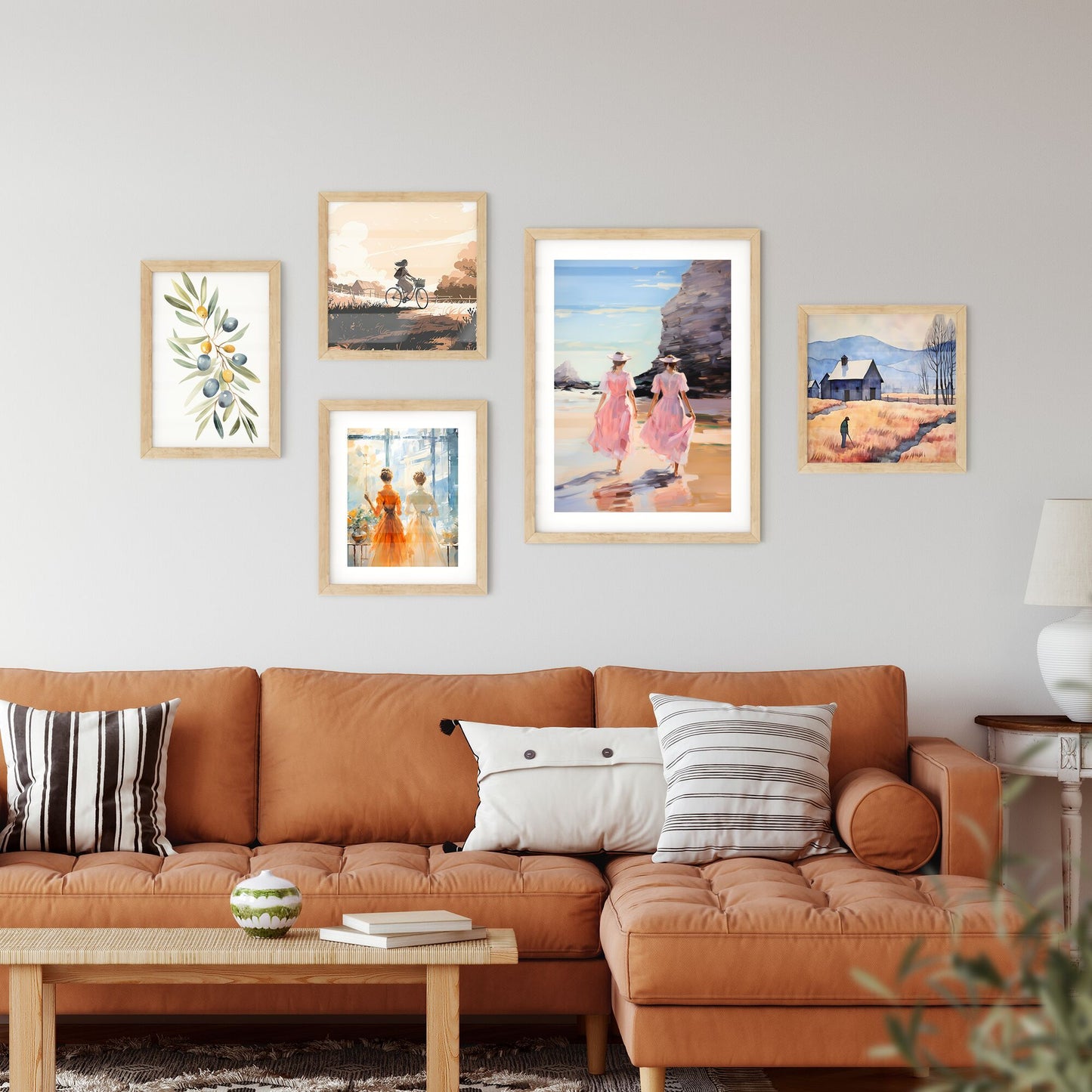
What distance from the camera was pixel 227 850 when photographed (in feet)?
10.0

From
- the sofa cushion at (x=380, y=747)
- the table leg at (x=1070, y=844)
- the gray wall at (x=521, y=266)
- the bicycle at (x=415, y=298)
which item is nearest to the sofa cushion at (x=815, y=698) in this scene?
the sofa cushion at (x=380, y=747)

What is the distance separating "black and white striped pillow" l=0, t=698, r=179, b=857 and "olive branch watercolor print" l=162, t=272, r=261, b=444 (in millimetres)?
1034

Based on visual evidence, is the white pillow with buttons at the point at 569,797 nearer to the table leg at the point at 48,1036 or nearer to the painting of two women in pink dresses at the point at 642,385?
the painting of two women in pink dresses at the point at 642,385

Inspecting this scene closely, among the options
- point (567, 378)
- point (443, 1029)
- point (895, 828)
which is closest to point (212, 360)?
point (567, 378)

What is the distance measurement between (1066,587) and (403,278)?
2.21m

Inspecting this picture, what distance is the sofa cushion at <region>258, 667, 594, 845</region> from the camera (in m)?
3.20

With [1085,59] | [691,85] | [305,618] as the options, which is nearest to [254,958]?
[305,618]

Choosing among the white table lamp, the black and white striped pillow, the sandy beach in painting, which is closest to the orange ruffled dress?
the sandy beach in painting

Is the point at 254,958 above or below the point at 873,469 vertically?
below

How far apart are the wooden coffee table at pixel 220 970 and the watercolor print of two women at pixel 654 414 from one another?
182 cm

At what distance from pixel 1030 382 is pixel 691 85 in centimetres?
143

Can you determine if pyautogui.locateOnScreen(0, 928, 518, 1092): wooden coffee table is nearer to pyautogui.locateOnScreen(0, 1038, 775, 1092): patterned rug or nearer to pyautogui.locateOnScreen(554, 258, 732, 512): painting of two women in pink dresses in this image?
pyautogui.locateOnScreen(0, 1038, 775, 1092): patterned rug

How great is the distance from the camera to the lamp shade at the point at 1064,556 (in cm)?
337

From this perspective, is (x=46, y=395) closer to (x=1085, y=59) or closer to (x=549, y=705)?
(x=549, y=705)
